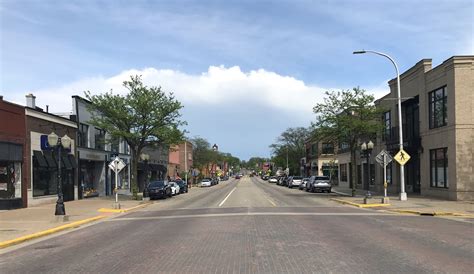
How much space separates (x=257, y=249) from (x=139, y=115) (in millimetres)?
26373

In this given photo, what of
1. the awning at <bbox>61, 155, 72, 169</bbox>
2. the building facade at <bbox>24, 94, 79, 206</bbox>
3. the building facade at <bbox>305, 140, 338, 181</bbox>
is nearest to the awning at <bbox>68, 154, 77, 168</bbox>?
the building facade at <bbox>24, 94, 79, 206</bbox>

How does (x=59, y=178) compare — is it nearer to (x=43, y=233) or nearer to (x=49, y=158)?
(x=43, y=233)

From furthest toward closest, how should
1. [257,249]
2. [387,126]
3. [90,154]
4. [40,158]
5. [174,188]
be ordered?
[174,188], [387,126], [90,154], [40,158], [257,249]

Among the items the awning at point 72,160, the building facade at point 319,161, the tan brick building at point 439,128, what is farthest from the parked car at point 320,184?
the building facade at point 319,161

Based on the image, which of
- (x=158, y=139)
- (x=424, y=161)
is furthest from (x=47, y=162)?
(x=424, y=161)

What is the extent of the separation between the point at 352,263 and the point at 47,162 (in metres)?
26.1

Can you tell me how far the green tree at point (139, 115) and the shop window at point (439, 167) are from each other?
59.3ft

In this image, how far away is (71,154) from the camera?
118 feet

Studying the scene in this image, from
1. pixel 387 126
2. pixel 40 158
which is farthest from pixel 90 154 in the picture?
pixel 387 126

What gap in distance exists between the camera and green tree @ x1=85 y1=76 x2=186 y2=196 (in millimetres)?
35688

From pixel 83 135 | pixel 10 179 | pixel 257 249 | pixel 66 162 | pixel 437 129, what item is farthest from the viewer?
pixel 83 135

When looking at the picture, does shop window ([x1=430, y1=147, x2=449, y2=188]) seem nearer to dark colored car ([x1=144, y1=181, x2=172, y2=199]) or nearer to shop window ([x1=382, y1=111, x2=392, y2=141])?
shop window ([x1=382, y1=111, x2=392, y2=141])

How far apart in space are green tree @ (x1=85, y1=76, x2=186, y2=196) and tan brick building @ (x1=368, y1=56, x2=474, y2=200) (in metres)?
15.5

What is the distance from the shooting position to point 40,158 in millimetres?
30578
